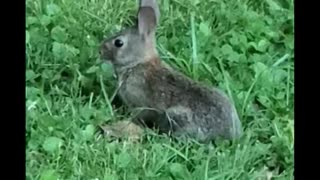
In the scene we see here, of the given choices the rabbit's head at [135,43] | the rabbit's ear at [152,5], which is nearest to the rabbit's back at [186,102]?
the rabbit's head at [135,43]

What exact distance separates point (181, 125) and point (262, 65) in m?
0.74

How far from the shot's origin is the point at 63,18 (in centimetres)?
626

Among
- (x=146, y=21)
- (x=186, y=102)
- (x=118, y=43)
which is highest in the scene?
(x=146, y=21)

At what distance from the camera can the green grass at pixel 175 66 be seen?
499 centimetres

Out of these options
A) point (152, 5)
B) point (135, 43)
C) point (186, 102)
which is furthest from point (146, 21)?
point (186, 102)

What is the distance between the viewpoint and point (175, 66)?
595 cm

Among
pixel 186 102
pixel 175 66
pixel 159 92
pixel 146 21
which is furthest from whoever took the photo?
pixel 175 66

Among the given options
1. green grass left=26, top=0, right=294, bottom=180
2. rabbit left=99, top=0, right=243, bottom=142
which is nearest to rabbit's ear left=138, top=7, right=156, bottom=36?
rabbit left=99, top=0, right=243, bottom=142

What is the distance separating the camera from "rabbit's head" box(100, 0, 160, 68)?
5.77 m

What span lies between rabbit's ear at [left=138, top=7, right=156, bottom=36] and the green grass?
27cm

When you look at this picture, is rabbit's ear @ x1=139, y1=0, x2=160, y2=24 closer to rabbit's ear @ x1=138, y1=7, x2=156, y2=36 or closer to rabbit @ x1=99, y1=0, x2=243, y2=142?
rabbit @ x1=99, y1=0, x2=243, y2=142

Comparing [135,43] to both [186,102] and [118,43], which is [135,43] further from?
[186,102]

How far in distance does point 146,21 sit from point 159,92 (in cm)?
42
